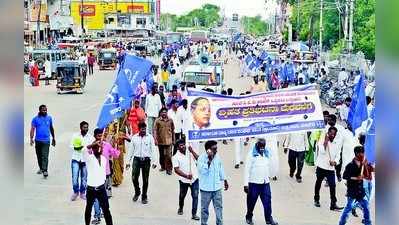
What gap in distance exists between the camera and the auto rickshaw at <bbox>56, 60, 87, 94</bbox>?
25125 millimetres

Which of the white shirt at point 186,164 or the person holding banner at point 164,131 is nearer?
the white shirt at point 186,164

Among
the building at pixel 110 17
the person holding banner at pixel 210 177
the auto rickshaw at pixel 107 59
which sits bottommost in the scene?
the person holding banner at pixel 210 177

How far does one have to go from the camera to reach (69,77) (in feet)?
83.3

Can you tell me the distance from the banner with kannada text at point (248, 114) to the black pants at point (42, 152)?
Answer: 385cm

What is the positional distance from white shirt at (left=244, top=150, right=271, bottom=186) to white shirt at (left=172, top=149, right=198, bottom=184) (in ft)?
2.46

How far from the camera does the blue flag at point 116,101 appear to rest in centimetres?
859

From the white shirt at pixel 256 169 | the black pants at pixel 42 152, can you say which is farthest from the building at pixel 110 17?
the white shirt at pixel 256 169

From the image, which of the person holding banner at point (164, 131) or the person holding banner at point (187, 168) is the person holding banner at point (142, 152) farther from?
the person holding banner at point (164, 131)

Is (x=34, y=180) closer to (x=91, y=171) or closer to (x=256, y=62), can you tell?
(x=91, y=171)

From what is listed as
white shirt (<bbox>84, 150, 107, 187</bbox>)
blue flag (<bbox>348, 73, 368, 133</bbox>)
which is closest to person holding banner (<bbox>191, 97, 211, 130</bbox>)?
white shirt (<bbox>84, 150, 107, 187</bbox>)

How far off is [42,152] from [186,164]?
3.21 m

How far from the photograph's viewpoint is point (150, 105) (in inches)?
545

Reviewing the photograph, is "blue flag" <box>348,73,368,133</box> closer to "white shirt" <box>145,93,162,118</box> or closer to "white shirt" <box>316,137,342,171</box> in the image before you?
"white shirt" <box>316,137,342,171</box>

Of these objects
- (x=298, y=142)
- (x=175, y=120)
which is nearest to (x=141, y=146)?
(x=298, y=142)
